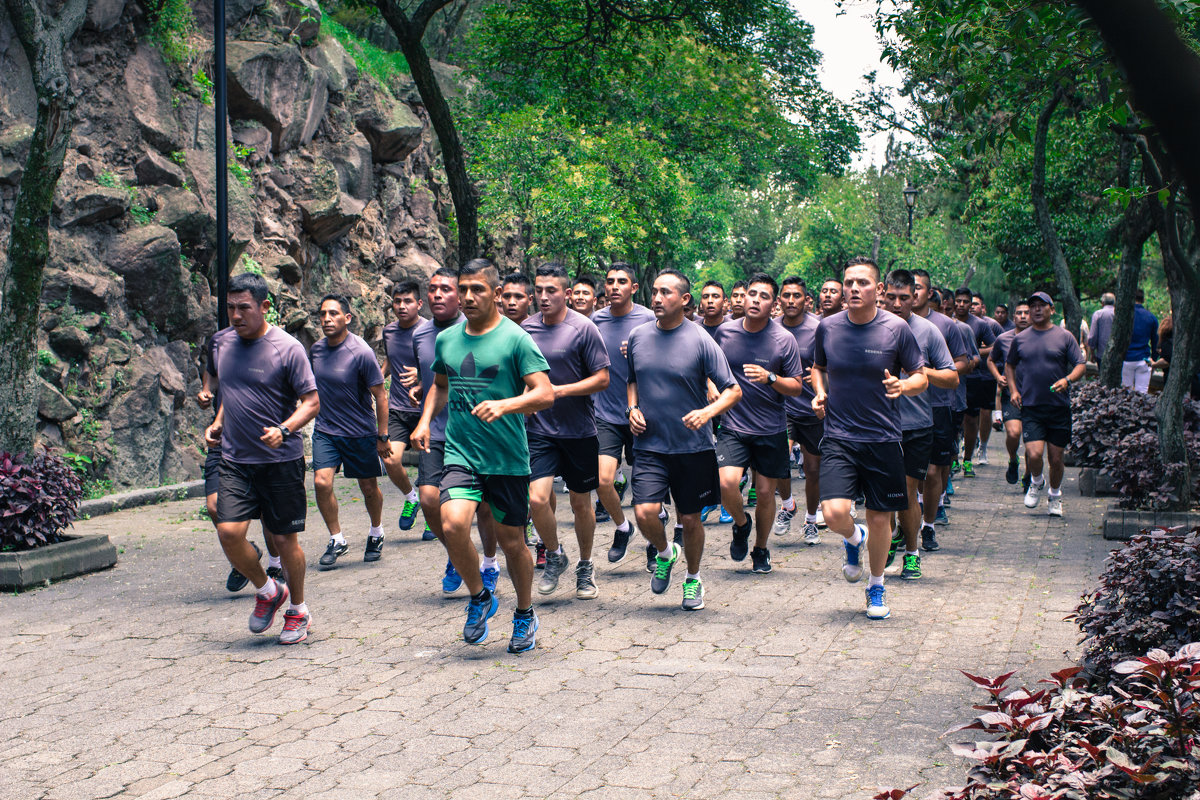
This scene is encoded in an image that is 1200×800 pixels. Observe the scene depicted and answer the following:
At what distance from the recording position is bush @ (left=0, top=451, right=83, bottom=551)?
344 inches

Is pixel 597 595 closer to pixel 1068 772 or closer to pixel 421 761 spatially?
pixel 421 761

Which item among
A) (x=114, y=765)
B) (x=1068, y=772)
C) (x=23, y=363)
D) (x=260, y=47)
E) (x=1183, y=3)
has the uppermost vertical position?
(x=260, y=47)

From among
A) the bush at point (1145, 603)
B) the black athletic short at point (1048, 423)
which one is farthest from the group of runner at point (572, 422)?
the bush at point (1145, 603)

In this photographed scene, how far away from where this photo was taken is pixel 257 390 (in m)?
6.96

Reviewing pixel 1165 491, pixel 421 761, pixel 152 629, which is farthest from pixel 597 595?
pixel 1165 491

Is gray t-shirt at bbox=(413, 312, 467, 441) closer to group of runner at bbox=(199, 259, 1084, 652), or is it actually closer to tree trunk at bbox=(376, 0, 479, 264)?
group of runner at bbox=(199, 259, 1084, 652)

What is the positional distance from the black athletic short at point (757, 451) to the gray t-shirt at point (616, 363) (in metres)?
0.97

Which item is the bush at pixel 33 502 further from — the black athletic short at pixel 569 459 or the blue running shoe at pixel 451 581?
the black athletic short at pixel 569 459

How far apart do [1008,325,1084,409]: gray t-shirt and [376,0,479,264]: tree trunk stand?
21.3 feet

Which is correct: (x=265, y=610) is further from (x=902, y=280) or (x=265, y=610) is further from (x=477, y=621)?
(x=902, y=280)

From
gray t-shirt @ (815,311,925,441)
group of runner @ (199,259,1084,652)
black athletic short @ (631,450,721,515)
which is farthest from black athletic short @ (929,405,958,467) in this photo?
black athletic short @ (631,450,721,515)

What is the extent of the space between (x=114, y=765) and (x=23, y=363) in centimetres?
568

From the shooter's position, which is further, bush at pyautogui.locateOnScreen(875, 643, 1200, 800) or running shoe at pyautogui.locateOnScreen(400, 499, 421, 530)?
running shoe at pyautogui.locateOnScreen(400, 499, 421, 530)

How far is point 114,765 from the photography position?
4.87 meters
